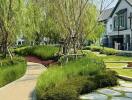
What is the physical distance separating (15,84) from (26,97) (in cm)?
328

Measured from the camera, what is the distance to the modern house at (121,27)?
52138 mm

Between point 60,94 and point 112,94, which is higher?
point 60,94

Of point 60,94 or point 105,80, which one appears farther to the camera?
point 105,80

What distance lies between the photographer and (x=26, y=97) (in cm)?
1219

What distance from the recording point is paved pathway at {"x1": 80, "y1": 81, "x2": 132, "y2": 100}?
11.7 meters

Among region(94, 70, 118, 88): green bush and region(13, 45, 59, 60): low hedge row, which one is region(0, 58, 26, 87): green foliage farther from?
region(13, 45, 59, 60): low hedge row

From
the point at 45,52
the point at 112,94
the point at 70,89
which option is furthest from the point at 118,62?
the point at 70,89

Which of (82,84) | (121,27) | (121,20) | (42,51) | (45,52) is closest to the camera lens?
(82,84)

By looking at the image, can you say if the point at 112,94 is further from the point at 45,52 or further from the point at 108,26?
the point at 108,26

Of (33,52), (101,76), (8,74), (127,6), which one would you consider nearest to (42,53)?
(33,52)

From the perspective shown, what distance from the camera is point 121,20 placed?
56406mm

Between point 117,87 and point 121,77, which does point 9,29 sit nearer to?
point 121,77

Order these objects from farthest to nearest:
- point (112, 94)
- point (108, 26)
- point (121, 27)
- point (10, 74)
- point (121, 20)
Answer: point (108, 26) → point (121, 20) → point (121, 27) → point (10, 74) → point (112, 94)

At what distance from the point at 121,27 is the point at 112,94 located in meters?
44.4
